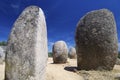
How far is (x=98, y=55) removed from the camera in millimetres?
11922

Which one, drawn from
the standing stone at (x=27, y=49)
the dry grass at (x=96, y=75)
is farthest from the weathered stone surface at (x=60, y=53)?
the standing stone at (x=27, y=49)

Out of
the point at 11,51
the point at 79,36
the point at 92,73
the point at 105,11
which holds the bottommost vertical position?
the point at 92,73

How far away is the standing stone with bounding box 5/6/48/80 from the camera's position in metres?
5.05

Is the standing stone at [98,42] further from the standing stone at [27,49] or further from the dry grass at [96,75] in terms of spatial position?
the standing stone at [27,49]

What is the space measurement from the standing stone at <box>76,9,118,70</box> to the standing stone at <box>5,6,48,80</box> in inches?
271

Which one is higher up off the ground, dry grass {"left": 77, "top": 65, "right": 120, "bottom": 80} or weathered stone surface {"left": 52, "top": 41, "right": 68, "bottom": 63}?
weathered stone surface {"left": 52, "top": 41, "right": 68, "bottom": 63}

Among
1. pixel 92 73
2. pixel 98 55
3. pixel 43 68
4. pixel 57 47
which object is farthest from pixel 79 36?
pixel 43 68

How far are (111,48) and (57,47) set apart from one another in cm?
634

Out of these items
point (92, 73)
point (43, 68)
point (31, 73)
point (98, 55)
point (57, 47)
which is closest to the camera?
point (31, 73)

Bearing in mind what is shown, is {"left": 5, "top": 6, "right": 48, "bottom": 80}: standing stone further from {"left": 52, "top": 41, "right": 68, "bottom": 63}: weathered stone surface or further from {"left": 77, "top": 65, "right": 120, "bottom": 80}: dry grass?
{"left": 52, "top": 41, "right": 68, "bottom": 63}: weathered stone surface

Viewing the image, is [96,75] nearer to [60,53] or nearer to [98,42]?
[98,42]

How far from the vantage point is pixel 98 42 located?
11.9 meters

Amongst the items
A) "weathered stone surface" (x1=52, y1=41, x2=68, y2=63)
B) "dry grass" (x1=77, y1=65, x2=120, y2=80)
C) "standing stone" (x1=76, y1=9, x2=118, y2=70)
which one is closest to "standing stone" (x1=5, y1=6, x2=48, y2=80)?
"dry grass" (x1=77, y1=65, x2=120, y2=80)

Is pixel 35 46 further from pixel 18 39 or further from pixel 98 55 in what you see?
pixel 98 55
